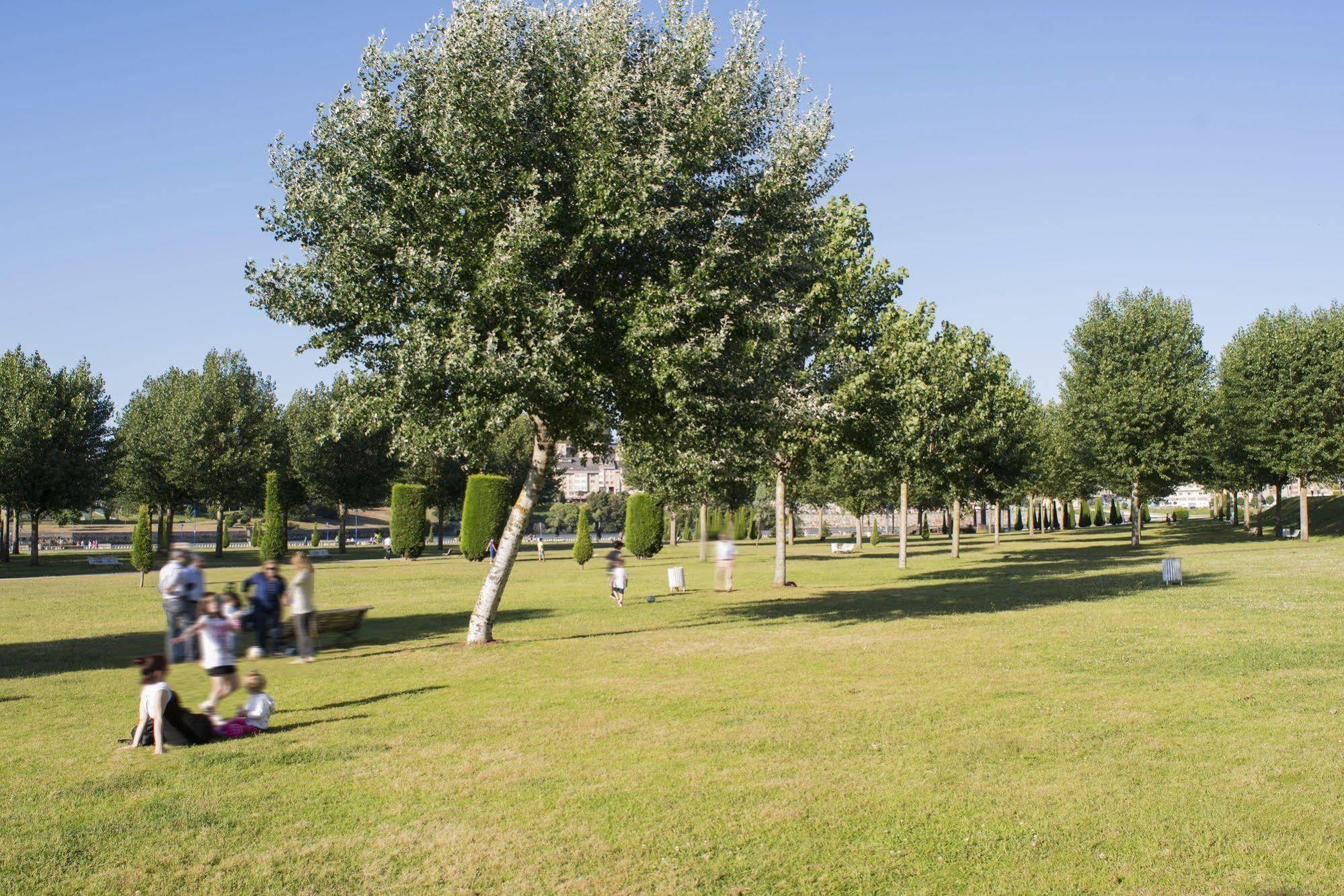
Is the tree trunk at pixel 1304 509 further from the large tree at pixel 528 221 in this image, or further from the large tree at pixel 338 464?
the large tree at pixel 338 464

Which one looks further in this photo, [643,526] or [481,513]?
[481,513]

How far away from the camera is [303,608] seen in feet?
61.0

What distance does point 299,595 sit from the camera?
18.6 m

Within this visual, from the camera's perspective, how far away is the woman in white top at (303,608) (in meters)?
18.6

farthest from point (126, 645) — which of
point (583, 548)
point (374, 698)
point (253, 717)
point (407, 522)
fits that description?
point (407, 522)

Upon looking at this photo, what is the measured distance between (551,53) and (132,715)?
13.1 m

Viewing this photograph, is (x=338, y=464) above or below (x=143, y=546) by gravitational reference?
above

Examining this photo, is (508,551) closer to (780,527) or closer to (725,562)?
(725,562)

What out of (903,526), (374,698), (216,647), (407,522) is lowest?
(374,698)

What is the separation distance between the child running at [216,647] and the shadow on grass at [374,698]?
107 cm

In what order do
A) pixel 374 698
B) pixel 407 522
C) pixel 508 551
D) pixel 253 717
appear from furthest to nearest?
pixel 407 522, pixel 508 551, pixel 374 698, pixel 253 717

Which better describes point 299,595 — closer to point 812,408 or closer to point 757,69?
point 812,408

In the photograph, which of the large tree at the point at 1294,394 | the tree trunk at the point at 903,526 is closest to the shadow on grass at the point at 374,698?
the tree trunk at the point at 903,526

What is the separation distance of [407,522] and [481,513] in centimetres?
550
